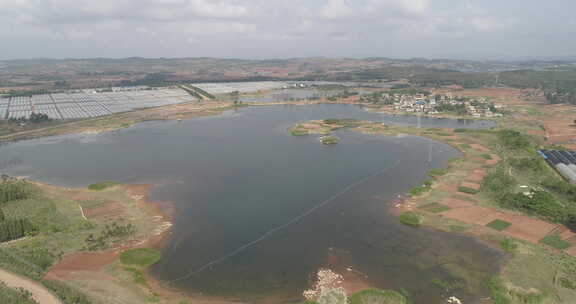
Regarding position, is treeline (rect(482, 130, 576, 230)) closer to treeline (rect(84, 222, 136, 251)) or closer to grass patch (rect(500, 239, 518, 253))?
grass patch (rect(500, 239, 518, 253))

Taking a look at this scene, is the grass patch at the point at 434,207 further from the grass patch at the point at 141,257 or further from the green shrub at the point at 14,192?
the green shrub at the point at 14,192

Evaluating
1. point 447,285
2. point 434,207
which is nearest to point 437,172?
point 434,207

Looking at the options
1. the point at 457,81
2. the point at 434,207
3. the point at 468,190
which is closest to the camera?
the point at 434,207

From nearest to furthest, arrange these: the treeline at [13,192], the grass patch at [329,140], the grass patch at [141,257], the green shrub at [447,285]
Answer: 1. the green shrub at [447,285]
2. the grass patch at [141,257]
3. the treeline at [13,192]
4. the grass patch at [329,140]

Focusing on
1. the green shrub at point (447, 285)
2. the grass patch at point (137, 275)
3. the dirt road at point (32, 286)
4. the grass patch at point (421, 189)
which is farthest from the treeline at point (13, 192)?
the grass patch at point (421, 189)

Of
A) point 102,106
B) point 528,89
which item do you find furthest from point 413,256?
point 528,89

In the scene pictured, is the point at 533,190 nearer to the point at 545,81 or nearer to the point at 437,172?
the point at 437,172

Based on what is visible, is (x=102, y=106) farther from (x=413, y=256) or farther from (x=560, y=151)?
(x=560, y=151)
